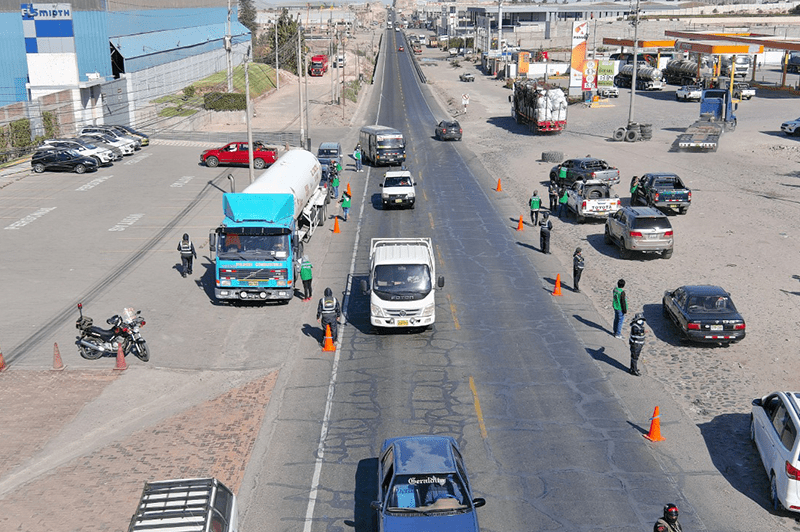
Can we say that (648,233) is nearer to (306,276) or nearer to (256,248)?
(306,276)

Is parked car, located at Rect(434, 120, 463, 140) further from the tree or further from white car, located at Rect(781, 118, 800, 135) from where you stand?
the tree

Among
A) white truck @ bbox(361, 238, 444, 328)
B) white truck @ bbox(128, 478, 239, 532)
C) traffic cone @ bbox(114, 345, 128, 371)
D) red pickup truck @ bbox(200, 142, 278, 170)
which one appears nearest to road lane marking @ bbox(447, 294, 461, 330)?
white truck @ bbox(361, 238, 444, 328)

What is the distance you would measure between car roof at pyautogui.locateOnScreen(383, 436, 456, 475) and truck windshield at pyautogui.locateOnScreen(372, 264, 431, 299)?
9.28 meters

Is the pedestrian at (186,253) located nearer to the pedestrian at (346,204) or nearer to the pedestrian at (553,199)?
the pedestrian at (346,204)

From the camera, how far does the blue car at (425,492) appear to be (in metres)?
12.8

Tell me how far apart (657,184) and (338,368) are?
23020 millimetres

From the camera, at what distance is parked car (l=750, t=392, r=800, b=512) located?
14.1m

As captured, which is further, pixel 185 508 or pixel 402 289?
pixel 402 289

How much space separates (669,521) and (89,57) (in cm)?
6690

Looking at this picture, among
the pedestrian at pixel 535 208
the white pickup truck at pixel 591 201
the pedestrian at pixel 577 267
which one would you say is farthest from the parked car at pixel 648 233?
the pedestrian at pixel 535 208

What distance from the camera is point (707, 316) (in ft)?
74.5

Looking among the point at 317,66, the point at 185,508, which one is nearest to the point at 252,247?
the point at 185,508

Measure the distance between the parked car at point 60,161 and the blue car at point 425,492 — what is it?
1730 inches

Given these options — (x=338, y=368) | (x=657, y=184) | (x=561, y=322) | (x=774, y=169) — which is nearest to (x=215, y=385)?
(x=338, y=368)
